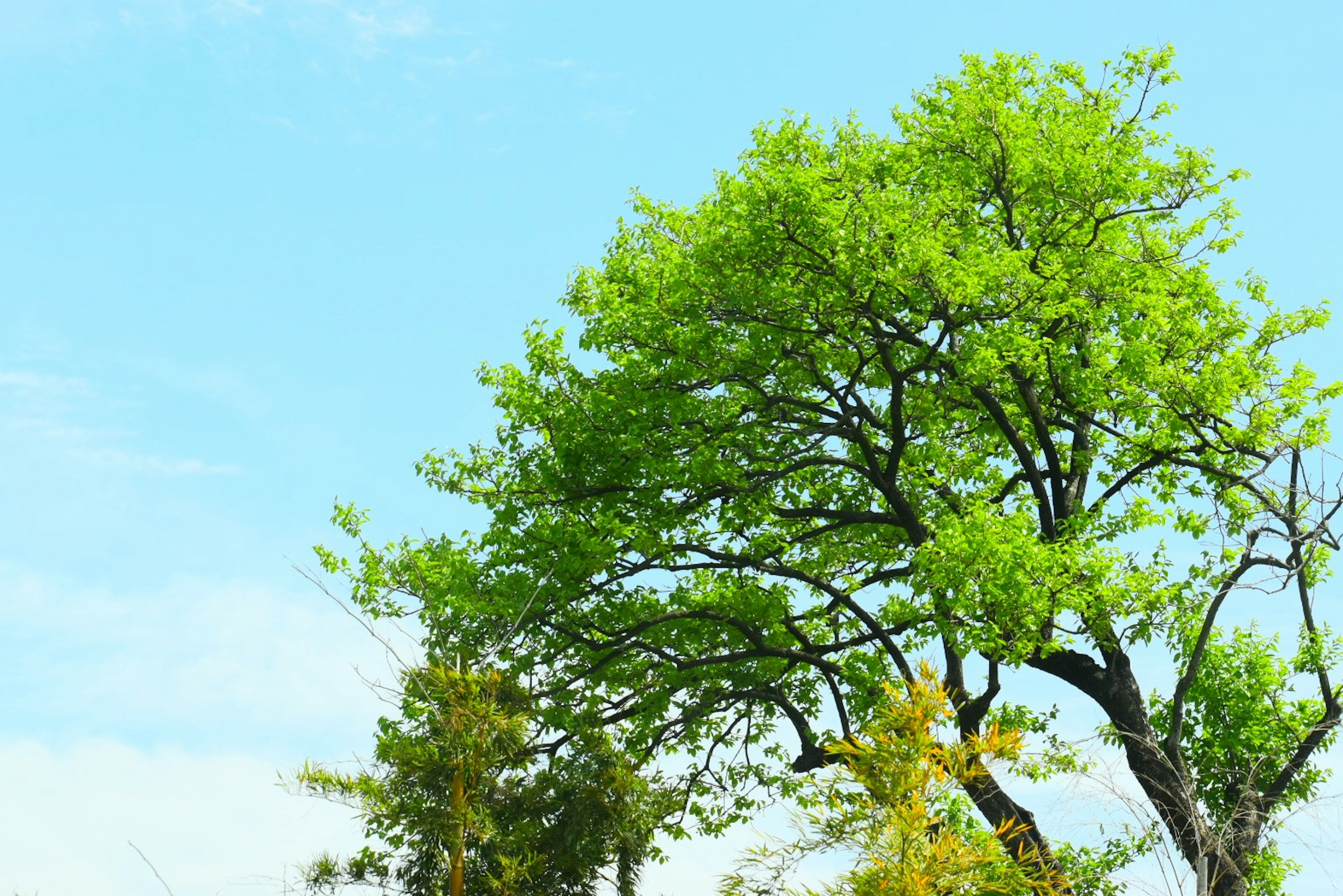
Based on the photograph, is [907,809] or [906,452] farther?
[906,452]

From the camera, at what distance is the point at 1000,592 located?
15.6m

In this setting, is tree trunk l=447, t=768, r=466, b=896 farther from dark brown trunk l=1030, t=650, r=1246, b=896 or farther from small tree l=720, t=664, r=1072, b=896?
dark brown trunk l=1030, t=650, r=1246, b=896

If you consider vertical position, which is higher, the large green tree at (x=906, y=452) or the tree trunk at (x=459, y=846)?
the large green tree at (x=906, y=452)

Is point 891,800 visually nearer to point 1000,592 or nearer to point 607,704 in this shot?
point 1000,592

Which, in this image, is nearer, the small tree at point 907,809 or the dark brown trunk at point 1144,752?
the small tree at point 907,809

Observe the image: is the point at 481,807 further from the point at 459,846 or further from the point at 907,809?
the point at 907,809

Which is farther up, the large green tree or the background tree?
the large green tree

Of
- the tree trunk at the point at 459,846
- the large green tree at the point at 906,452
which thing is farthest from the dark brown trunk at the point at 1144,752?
the tree trunk at the point at 459,846

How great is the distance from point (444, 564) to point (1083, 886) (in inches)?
408

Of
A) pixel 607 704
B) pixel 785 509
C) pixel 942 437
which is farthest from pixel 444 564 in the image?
pixel 942 437

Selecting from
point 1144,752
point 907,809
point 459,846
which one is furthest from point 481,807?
point 1144,752

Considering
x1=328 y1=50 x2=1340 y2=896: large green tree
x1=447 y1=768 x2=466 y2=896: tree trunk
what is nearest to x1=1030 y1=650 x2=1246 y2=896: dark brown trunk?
x1=328 y1=50 x2=1340 y2=896: large green tree

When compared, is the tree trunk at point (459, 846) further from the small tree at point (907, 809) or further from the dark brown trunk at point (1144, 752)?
the dark brown trunk at point (1144, 752)

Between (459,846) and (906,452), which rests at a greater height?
(906,452)
